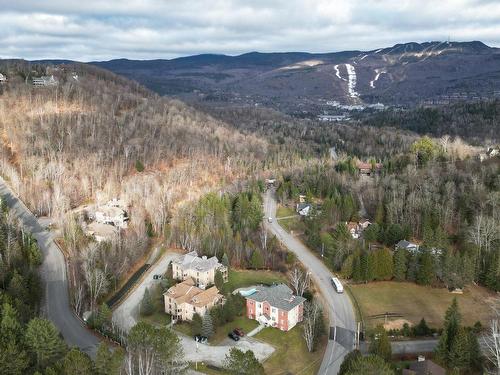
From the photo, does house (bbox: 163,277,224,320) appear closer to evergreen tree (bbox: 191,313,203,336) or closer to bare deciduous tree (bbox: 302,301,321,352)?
evergreen tree (bbox: 191,313,203,336)

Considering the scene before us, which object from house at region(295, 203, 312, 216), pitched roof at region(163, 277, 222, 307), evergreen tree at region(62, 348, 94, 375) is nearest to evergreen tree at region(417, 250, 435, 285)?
pitched roof at region(163, 277, 222, 307)

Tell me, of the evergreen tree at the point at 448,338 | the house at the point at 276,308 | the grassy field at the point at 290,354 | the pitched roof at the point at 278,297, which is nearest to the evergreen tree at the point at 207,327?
the grassy field at the point at 290,354

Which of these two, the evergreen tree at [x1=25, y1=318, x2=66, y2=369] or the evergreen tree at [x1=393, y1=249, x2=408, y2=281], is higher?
the evergreen tree at [x1=25, y1=318, x2=66, y2=369]

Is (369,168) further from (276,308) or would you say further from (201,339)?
(201,339)

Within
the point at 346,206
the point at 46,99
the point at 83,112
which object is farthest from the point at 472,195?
the point at 46,99

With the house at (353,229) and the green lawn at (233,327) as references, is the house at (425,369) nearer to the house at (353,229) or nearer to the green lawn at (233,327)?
the green lawn at (233,327)

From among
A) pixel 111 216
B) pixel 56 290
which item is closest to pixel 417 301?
pixel 56 290
